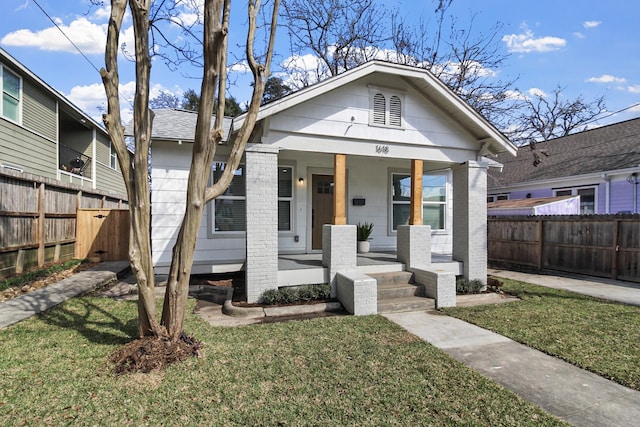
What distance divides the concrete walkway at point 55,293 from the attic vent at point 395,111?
726 centimetres

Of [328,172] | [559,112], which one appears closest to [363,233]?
[328,172]

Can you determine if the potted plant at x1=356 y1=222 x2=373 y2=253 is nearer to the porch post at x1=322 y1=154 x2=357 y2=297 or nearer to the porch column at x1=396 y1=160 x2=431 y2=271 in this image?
the porch column at x1=396 y1=160 x2=431 y2=271

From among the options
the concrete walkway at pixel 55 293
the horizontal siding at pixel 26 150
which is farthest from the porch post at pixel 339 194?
the horizontal siding at pixel 26 150

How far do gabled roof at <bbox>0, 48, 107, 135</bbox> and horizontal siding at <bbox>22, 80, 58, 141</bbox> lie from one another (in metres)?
0.26

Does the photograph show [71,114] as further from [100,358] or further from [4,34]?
[100,358]

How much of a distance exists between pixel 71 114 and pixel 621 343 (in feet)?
58.2

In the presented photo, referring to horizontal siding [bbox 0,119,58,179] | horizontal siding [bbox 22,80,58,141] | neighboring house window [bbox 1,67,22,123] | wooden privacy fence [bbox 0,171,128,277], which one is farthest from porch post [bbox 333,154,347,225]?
horizontal siding [bbox 22,80,58,141]

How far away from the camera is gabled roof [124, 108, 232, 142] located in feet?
22.9

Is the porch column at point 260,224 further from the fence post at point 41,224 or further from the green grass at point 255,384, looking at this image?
the fence post at point 41,224

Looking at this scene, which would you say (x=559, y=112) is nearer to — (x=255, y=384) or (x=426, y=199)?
(x=426, y=199)

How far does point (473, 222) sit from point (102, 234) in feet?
→ 35.7

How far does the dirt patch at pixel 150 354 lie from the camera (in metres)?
3.25

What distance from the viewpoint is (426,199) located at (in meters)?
9.70

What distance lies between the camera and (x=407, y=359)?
3.67 m
